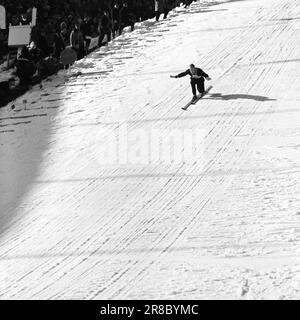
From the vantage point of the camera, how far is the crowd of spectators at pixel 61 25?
2275 cm

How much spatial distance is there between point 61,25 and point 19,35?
7.23 ft

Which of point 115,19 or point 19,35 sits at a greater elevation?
point 19,35

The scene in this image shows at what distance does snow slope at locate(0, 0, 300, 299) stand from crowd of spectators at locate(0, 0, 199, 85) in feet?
2.21

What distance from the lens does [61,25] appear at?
77.8 feet

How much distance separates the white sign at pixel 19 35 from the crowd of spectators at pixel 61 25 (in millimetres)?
217

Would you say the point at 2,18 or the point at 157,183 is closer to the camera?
the point at 157,183

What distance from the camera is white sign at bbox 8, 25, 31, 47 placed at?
21.6m

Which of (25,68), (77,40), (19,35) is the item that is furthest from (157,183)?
(77,40)

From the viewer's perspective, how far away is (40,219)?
14.1 m

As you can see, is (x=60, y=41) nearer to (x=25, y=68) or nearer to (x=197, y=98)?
(x=25, y=68)
